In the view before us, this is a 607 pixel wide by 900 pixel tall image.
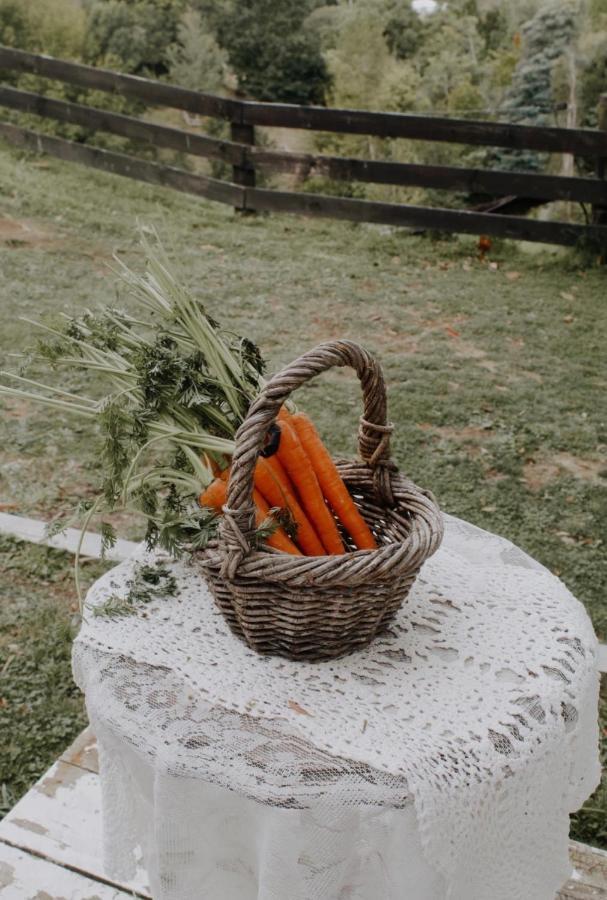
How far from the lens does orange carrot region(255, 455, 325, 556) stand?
69.0 inches

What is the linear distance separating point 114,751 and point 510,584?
861 millimetres

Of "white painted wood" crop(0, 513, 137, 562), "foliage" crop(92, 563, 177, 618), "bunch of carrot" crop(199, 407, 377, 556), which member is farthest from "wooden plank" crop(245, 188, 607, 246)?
"foliage" crop(92, 563, 177, 618)

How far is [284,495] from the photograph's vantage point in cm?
177

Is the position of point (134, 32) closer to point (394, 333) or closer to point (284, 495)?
point (394, 333)

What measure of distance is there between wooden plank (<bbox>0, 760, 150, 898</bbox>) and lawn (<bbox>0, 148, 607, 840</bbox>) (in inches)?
11.8

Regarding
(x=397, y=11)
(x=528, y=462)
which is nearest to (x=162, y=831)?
(x=528, y=462)

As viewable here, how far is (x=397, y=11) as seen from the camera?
1628cm

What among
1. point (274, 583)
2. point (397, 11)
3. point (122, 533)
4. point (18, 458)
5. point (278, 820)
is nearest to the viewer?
point (278, 820)

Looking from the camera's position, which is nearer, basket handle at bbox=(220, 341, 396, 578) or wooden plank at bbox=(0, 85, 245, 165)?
basket handle at bbox=(220, 341, 396, 578)

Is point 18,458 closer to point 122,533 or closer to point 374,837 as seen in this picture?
point 122,533

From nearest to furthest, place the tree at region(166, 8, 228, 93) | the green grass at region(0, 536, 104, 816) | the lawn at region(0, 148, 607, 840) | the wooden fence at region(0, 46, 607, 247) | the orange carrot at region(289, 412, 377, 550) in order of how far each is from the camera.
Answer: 1. the orange carrot at region(289, 412, 377, 550)
2. the green grass at region(0, 536, 104, 816)
3. the lawn at region(0, 148, 607, 840)
4. the wooden fence at region(0, 46, 607, 247)
5. the tree at region(166, 8, 228, 93)

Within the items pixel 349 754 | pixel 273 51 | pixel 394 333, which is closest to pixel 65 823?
pixel 349 754

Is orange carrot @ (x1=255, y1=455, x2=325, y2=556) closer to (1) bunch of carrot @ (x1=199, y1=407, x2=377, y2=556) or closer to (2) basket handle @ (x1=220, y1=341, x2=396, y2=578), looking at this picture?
(1) bunch of carrot @ (x1=199, y1=407, x2=377, y2=556)

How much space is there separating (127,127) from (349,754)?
7.53 meters
